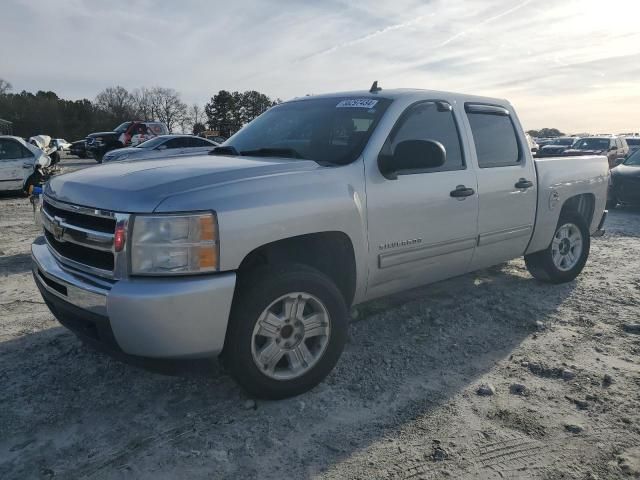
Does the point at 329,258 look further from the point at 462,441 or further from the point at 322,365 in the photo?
the point at 462,441

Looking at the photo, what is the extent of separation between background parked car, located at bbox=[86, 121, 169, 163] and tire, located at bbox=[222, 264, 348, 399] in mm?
23763

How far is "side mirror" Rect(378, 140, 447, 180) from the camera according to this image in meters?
3.43


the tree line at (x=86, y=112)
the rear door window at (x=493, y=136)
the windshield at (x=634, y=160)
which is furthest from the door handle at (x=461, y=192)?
the tree line at (x=86, y=112)

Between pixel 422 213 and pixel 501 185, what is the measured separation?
3.60 feet

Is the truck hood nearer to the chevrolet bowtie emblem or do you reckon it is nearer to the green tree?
the chevrolet bowtie emblem

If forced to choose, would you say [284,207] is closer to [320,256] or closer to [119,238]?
[320,256]

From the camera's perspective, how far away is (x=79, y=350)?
3.79 meters

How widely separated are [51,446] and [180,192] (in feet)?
4.80

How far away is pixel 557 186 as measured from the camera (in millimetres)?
5105

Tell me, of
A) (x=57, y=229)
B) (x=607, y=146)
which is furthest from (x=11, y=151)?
(x=607, y=146)

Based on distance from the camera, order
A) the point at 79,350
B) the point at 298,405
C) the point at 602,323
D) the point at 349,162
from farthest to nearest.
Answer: the point at 602,323 → the point at 79,350 → the point at 349,162 → the point at 298,405

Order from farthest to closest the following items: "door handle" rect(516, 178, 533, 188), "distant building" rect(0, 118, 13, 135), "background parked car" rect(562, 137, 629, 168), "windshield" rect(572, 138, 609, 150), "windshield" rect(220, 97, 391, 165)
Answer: "distant building" rect(0, 118, 13, 135), "windshield" rect(572, 138, 609, 150), "background parked car" rect(562, 137, 629, 168), "door handle" rect(516, 178, 533, 188), "windshield" rect(220, 97, 391, 165)

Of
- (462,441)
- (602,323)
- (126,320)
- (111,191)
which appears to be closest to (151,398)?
(126,320)

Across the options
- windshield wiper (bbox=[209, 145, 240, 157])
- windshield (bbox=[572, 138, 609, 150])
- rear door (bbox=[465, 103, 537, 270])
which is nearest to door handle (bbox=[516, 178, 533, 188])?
rear door (bbox=[465, 103, 537, 270])
